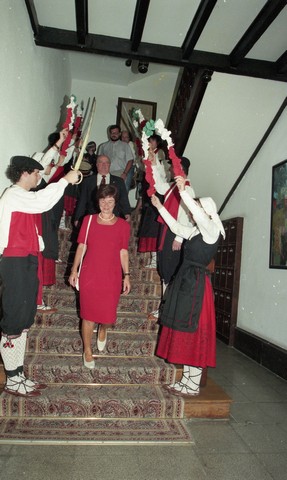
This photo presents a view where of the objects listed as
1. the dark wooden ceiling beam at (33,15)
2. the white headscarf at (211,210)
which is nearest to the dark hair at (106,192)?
the white headscarf at (211,210)

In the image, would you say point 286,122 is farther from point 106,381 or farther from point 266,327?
point 106,381

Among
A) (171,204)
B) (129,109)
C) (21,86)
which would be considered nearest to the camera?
Answer: (21,86)

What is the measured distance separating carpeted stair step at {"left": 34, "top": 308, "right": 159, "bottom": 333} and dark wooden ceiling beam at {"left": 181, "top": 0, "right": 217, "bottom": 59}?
3057 millimetres

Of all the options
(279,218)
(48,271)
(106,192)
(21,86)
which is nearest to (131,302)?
(48,271)

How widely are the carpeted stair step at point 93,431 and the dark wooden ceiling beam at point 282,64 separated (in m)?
4.00

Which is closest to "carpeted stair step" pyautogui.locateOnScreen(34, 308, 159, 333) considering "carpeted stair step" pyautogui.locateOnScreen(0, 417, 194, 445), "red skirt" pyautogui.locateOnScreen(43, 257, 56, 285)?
"red skirt" pyautogui.locateOnScreen(43, 257, 56, 285)

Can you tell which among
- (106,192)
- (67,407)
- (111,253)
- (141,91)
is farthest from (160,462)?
(141,91)

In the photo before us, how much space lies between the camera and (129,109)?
8.19m

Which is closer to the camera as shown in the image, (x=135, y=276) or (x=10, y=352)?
(x=10, y=352)

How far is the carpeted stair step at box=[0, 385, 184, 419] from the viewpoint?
114 inches

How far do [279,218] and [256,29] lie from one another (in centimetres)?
219

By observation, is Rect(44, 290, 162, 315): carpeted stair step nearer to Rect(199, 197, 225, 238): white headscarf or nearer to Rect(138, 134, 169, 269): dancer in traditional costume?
Rect(138, 134, 169, 269): dancer in traditional costume

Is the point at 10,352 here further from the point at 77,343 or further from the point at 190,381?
the point at 190,381

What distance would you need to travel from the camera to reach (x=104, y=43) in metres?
4.01
